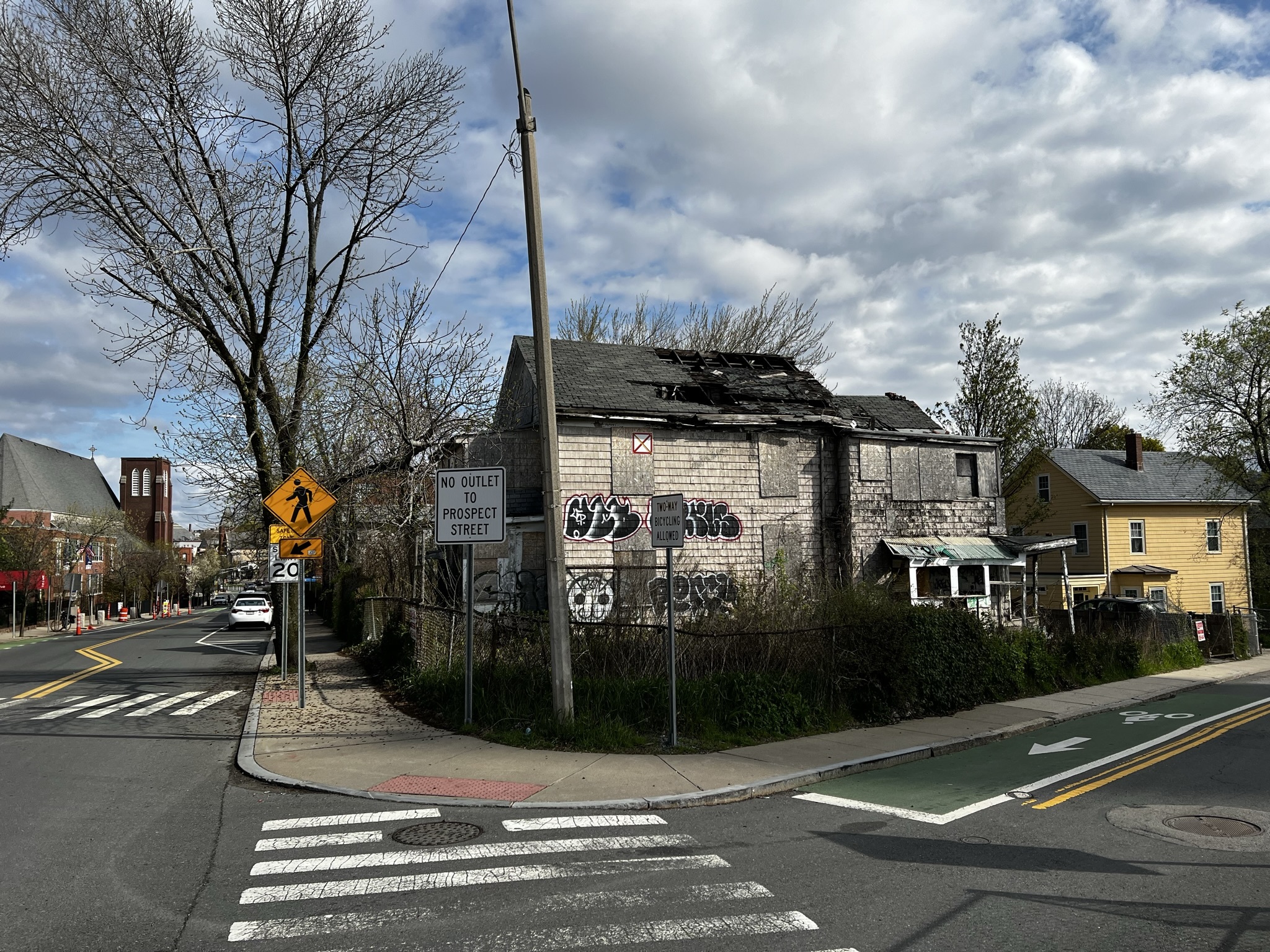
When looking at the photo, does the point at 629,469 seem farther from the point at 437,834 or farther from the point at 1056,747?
the point at 437,834

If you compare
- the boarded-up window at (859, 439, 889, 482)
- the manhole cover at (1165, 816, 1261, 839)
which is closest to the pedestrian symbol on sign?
the manhole cover at (1165, 816, 1261, 839)

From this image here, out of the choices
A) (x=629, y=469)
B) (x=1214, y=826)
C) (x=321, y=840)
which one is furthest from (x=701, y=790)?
(x=629, y=469)

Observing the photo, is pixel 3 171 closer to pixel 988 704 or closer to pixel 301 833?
pixel 301 833

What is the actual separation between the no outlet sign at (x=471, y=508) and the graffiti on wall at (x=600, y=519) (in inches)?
346

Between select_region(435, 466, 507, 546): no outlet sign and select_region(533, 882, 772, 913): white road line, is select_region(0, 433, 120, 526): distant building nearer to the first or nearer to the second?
select_region(435, 466, 507, 546): no outlet sign

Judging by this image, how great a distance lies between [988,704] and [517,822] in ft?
30.3

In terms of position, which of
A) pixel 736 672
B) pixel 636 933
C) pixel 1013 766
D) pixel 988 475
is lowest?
pixel 1013 766

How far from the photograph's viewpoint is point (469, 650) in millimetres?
10719

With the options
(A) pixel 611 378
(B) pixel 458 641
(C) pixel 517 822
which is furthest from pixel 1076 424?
(C) pixel 517 822

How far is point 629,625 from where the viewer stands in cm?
1159

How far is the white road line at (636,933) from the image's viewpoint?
4.63 metres

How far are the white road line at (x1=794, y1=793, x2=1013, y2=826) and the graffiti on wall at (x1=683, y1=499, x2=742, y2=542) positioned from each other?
12633 mm

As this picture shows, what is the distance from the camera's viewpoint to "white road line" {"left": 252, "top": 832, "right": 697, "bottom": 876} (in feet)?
19.6

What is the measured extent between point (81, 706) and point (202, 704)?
1.75 meters
